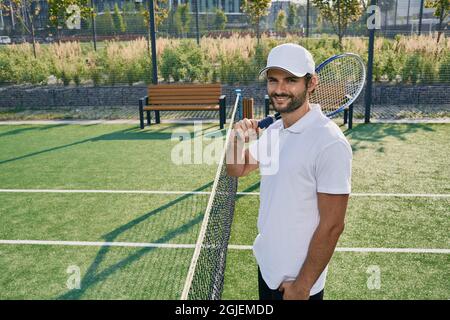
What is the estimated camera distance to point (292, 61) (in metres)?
2.49

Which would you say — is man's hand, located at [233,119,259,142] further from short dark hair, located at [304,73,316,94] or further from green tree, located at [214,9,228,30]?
green tree, located at [214,9,228,30]

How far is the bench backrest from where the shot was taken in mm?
12641

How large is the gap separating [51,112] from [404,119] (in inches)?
445

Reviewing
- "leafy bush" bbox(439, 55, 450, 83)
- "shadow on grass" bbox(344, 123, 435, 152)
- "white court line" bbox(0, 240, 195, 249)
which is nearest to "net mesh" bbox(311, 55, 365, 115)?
"white court line" bbox(0, 240, 195, 249)

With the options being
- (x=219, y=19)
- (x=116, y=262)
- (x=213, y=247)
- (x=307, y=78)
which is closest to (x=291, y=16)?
(x=219, y=19)

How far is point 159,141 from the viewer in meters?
11.0

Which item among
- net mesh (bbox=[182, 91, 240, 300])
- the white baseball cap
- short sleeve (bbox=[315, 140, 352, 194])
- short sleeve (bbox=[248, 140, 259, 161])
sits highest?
the white baseball cap

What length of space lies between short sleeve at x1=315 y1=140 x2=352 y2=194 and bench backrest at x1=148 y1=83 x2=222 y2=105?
10.4 m

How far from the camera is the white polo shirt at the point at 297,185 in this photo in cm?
233

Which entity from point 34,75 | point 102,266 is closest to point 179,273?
point 102,266

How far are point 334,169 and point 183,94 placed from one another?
1078 centimetres

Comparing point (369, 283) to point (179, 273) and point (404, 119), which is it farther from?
point (404, 119)

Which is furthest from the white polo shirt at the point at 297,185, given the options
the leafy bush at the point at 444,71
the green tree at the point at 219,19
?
the green tree at the point at 219,19

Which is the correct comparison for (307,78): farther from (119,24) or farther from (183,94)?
(119,24)
